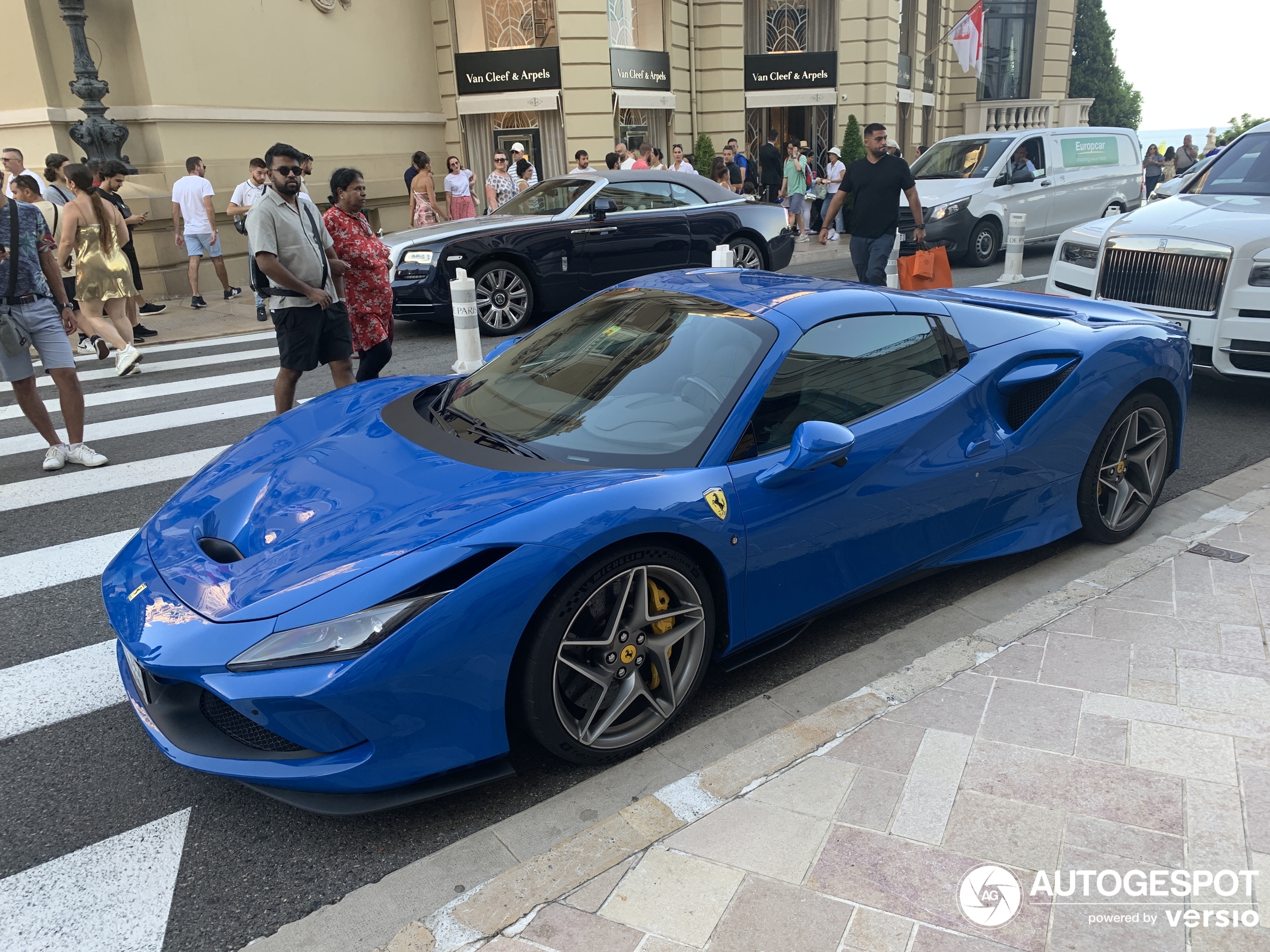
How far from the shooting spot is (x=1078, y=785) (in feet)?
8.66

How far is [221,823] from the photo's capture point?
273cm

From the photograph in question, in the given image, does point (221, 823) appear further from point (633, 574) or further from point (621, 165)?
point (621, 165)

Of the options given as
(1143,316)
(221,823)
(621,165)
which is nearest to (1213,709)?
(1143,316)

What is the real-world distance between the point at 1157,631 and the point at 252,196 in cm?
1223

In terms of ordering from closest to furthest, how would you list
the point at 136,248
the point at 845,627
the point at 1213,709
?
the point at 1213,709
the point at 845,627
the point at 136,248

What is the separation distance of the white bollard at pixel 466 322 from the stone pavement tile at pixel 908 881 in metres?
6.14

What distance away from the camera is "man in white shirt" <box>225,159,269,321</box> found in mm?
11812

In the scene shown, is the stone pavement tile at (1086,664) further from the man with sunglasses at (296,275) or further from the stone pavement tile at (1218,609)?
the man with sunglasses at (296,275)

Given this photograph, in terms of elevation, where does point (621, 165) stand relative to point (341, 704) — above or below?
above

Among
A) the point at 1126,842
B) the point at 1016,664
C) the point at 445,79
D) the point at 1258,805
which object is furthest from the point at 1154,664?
the point at 445,79

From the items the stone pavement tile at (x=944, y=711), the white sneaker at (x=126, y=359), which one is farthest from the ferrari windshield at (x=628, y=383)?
the white sneaker at (x=126, y=359)

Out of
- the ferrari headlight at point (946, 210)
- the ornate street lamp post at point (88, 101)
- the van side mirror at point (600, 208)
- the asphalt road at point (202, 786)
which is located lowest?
the asphalt road at point (202, 786)

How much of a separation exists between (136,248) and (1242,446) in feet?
42.9

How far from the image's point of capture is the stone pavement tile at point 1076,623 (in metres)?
3.53
